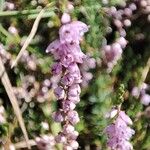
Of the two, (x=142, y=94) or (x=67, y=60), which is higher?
(x=67, y=60)

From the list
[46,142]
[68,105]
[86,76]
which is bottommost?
[46,142]

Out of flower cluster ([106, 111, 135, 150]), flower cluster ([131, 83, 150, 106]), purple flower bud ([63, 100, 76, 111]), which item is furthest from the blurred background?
purple flower bud ([63, 100, 76, 111])

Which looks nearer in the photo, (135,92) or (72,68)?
(72,68)

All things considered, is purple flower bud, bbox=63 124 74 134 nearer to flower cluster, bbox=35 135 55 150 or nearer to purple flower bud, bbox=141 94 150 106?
flower cluster, bbox=35 135 55 150

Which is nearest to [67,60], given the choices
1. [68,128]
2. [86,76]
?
[68,128]

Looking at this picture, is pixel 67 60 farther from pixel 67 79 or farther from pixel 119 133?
pixel 119 133

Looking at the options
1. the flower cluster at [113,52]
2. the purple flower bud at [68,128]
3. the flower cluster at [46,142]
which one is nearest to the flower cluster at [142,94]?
the flower cluster at [113,52]

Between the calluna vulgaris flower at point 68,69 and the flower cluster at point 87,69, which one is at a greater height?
the calluna vulgaris flower at point 68,69

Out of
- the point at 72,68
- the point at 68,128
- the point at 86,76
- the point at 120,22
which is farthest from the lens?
the point at 120,22

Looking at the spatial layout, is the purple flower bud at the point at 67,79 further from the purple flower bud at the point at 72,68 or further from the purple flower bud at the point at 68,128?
the purple flower bud at the point at 68,128
